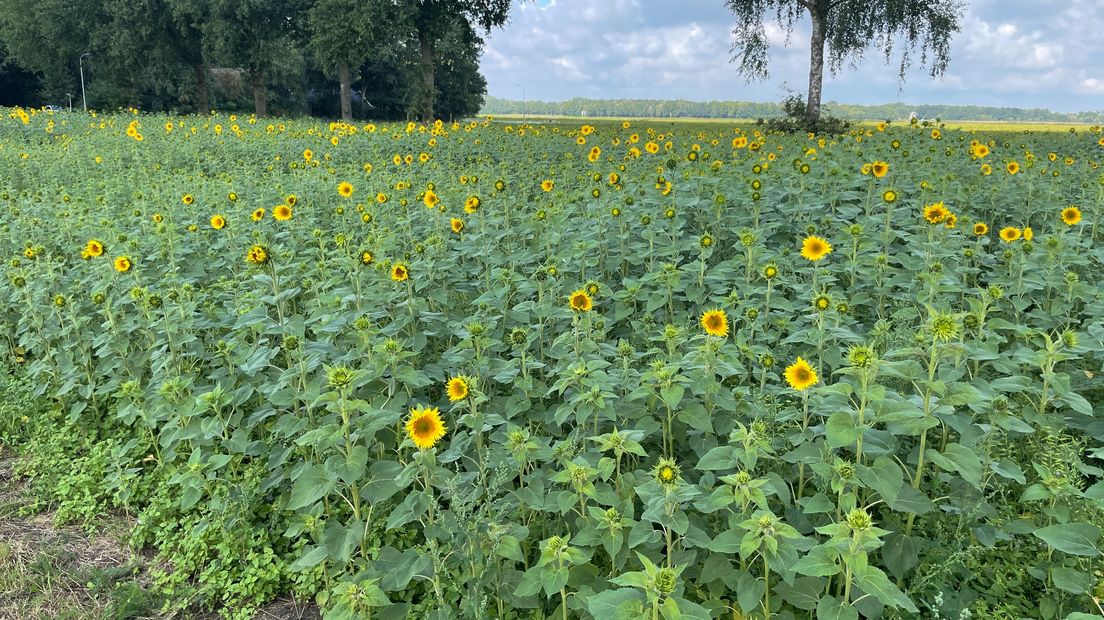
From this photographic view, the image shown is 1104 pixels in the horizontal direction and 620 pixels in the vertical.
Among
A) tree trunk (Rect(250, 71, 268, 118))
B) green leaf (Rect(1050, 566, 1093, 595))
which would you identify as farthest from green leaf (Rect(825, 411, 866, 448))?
tree trunk (Rect(250, 71, 268, 118))

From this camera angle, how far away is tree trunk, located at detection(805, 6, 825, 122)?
22109 millimetres

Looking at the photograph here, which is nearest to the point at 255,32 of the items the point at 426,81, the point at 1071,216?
the point at 426,81

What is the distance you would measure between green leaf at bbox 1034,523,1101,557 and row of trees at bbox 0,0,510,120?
75.4ft

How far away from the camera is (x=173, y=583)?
8.75 ft

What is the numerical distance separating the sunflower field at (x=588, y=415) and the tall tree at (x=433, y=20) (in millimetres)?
20045

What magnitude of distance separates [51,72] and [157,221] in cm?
4565

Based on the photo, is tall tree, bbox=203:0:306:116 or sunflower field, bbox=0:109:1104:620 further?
tall tree, bbox=203:0:306:116

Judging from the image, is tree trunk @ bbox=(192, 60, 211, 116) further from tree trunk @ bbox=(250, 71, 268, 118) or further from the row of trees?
tree trunk @ bbox=(250, 71, 268, 118)

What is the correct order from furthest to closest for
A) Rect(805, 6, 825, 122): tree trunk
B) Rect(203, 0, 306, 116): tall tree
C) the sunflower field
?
Rect(203, 0, 306, 116): tall tree → Rect(805, 6, 825, 122): tree trunk → the sunflower field

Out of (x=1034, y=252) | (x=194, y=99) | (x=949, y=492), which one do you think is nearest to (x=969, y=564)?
(x=949, y=492)

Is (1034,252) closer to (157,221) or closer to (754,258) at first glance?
(754,258)

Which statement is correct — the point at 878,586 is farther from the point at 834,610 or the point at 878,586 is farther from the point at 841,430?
the point at 841,430

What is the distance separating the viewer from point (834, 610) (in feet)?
6.40

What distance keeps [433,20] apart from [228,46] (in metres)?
11.0
